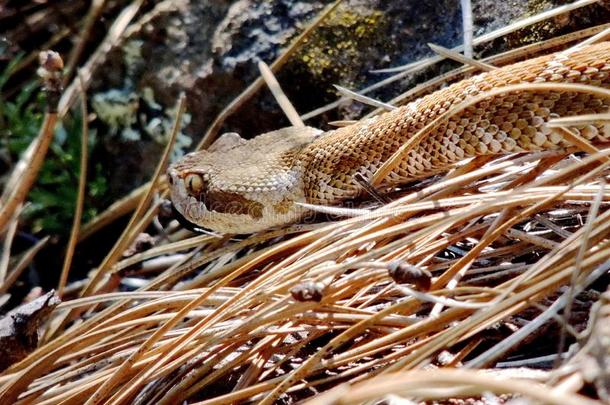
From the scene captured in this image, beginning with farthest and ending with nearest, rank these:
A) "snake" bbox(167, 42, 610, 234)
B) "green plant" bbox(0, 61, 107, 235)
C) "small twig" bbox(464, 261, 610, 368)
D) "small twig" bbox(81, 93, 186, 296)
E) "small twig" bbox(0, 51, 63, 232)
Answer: "green plant" bbox(0, 61, 107, 235)
"small twig" bbox(81, 93, 186, 296)
"small twig" bbox(0, 51, 63, 232)
"snake" bbox(167, 42, 610, 234)
"small twig" bbox(464, 261, 610, 368)

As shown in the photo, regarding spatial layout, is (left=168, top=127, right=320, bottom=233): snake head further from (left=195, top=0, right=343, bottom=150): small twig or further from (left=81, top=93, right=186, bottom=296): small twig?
(left=195, top=0, right=343, bottom=150): small twig

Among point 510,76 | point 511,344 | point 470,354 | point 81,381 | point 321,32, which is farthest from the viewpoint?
point 321,32

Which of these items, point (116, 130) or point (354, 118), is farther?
point (116, 130)

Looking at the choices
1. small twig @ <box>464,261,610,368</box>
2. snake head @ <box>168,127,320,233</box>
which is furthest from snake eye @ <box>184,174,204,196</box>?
small twig @ <box>464,261,610,368</box>

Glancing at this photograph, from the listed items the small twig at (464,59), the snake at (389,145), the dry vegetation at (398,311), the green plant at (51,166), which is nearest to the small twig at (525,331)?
the dry vegetation at (398,311)

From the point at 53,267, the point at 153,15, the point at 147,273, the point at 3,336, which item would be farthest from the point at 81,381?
the point at 153,15

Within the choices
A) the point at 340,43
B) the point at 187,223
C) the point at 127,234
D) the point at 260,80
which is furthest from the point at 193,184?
the point at 340,43

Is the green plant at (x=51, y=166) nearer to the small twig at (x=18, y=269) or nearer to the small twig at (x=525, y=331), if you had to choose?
the small twig at (x=18, y=269)

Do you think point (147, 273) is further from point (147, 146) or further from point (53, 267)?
point (147, 146)
